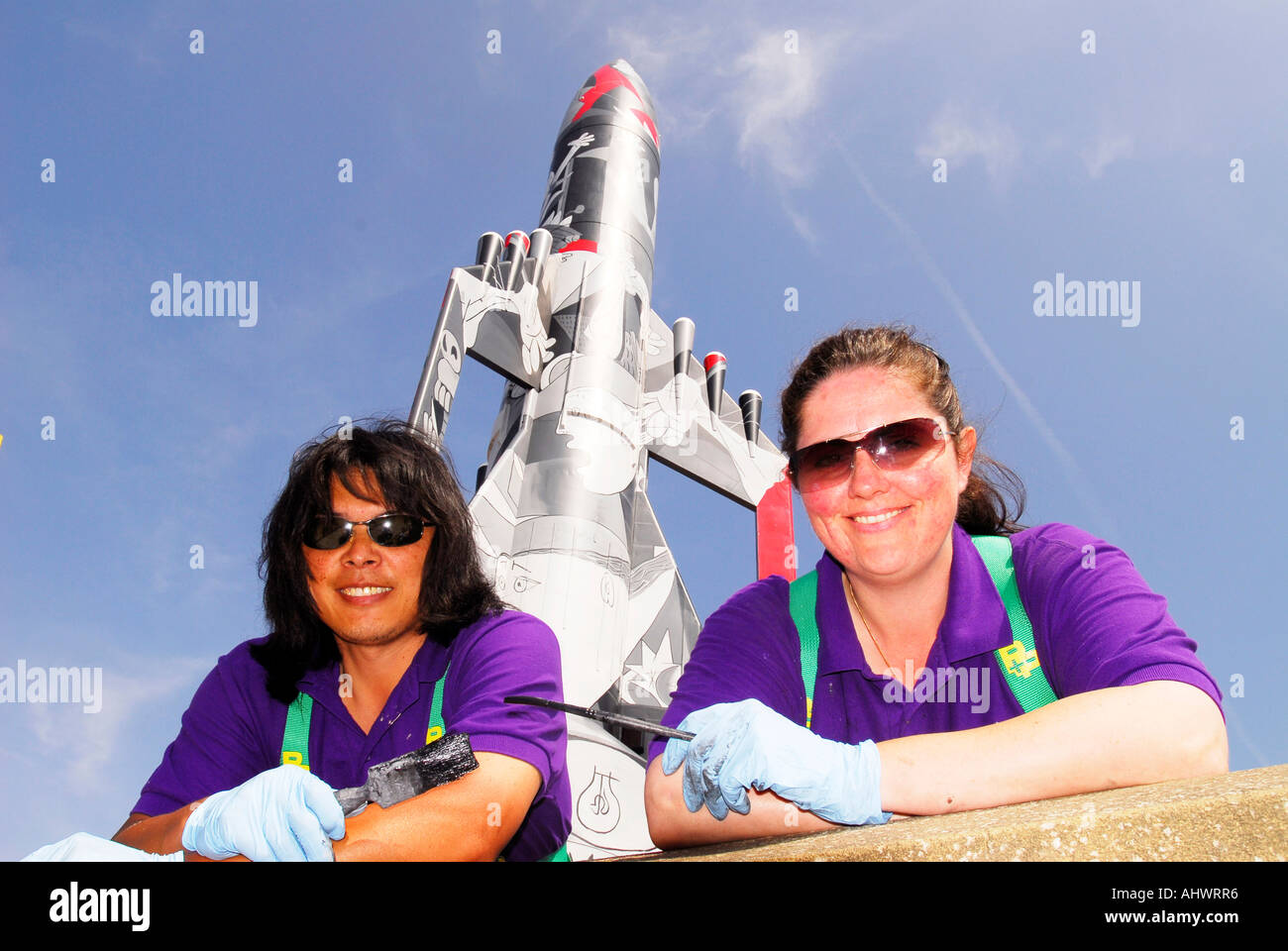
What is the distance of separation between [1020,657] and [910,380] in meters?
0.86

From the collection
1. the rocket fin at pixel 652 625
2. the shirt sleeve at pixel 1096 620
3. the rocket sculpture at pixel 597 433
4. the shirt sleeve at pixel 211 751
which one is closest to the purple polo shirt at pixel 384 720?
the shirt sleeve at pixel 211 751

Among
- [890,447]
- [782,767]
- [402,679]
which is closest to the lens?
[782,767]

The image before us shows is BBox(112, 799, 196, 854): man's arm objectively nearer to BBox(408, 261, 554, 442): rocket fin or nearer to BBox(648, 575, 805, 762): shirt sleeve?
BBox(648, 575, 805, 762): shirt sleeve

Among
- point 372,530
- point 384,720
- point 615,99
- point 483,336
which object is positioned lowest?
point 384,720

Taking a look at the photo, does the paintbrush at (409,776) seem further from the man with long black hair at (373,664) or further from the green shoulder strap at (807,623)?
the green shoulder strap at (807,623)

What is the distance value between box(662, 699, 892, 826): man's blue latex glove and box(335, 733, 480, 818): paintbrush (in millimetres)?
581

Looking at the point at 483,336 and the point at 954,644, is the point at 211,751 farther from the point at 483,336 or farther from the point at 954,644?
the point at 483,336

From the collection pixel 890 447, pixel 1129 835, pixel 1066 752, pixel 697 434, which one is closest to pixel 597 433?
pixel 697 434

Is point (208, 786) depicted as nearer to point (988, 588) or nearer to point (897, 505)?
point (897, 505)

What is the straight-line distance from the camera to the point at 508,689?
268 cm
